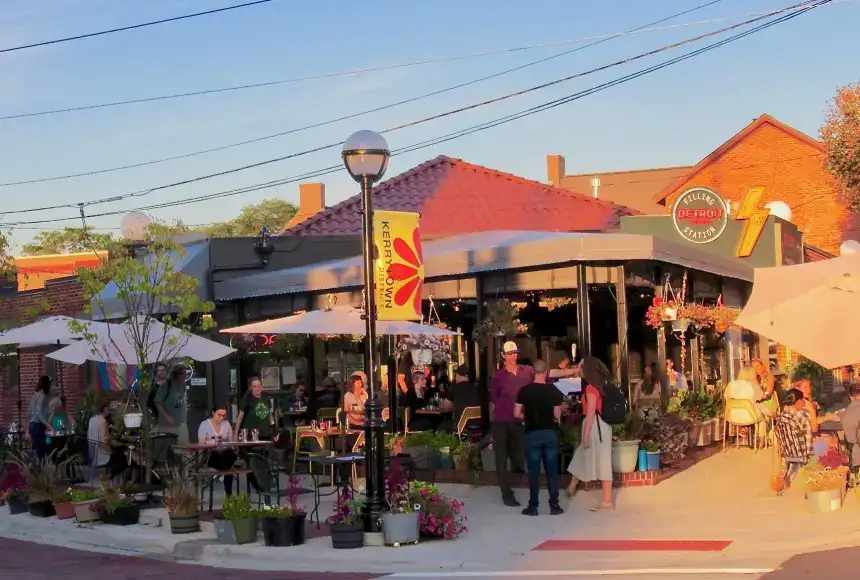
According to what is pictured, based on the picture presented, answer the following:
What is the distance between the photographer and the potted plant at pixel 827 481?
12.5 m

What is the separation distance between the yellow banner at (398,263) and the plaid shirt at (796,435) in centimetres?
463

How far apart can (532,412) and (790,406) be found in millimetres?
3221

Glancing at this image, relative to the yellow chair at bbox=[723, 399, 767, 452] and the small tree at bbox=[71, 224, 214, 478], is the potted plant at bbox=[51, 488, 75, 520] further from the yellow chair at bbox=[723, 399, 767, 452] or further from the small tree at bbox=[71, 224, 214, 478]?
the yellow chair at bbox=[723, 399, 767, 452]

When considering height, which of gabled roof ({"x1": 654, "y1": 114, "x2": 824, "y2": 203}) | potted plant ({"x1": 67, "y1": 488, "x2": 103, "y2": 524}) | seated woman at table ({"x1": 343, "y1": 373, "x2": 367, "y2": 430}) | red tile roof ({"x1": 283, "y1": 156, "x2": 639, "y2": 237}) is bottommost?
potted plant ({"x1": 67, "y1": 488, "x2": 103, "y2": 524})

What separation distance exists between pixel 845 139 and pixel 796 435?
724 inches

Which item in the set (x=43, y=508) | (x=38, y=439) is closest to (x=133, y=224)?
(x=38, y=439)

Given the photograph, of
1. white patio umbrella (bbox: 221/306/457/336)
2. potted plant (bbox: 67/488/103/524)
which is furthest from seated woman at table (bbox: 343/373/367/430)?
potted plant (bbox: 67/488/103/524)

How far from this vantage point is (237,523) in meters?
12.0

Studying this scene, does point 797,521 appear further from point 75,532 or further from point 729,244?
point 729,244

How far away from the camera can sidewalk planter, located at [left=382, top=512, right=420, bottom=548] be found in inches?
456

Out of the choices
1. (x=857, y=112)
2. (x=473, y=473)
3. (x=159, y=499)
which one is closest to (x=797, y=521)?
(x=473, y=473)

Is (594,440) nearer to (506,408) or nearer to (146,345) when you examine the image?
(506,408)

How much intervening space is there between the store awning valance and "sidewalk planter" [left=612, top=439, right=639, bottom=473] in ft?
8.59

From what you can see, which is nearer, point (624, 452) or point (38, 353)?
point (624, 452)
